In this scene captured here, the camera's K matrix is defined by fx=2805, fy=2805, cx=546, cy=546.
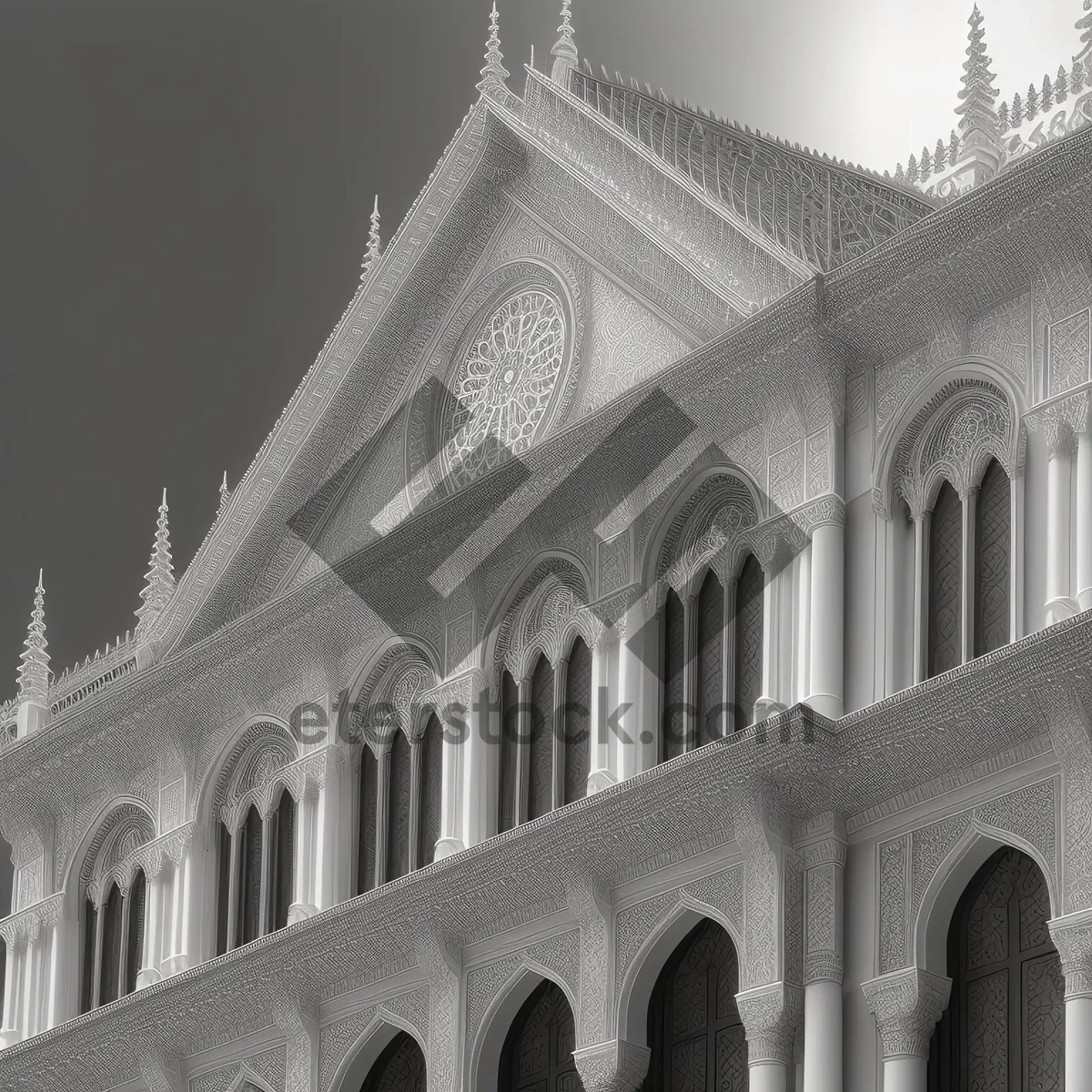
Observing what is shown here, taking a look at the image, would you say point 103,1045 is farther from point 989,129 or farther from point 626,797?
point 989,129

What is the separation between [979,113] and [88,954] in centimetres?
1105

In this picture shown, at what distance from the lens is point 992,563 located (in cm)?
1923

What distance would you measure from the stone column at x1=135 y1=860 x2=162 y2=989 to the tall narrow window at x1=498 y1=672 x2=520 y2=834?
4.27 meters

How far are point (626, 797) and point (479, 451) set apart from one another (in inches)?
179

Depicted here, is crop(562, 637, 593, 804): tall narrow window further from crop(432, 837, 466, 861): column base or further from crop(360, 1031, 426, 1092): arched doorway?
crop(360, 1031, 426, 1092): arched doorway

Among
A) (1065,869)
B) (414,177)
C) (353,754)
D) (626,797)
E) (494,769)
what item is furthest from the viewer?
(414,177)

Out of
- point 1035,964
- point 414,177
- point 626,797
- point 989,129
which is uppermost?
point 414,177

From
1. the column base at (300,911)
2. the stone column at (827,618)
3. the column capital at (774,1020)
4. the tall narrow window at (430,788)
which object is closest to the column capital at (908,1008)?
the column capital at (774,1020)

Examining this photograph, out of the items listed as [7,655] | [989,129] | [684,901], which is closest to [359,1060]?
[684,901]

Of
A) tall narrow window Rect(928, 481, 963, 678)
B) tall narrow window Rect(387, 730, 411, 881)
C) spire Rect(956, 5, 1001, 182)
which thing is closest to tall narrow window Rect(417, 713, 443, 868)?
tall narrow window Rect(387, 730, 411, 881)

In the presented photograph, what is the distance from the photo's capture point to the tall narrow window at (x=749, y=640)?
2045cm

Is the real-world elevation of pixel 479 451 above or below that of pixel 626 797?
above

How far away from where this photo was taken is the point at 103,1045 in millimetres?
24125

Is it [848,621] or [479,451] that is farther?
[479,451]
